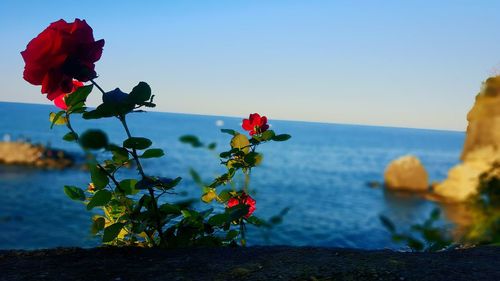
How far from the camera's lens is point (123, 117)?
70.4 inches

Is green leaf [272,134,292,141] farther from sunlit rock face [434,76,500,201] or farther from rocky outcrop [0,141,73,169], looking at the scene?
rocky outcrop [0,141,73,169]

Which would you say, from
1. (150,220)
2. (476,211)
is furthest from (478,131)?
(150,220)

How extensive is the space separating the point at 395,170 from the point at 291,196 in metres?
9.83

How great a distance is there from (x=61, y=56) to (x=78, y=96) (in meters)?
0.23

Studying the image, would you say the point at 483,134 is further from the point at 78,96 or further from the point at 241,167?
the point at 78,96

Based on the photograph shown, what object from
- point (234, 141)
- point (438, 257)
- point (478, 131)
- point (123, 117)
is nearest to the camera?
point (123, 117)

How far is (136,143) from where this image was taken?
1836 mm

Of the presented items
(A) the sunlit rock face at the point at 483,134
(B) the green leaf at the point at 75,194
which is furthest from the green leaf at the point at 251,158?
(A) the sunlit rock face at the point at 483,134

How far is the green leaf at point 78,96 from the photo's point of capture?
6.20 feet

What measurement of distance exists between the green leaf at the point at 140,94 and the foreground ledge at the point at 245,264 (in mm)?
662

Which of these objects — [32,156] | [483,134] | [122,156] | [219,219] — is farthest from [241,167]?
[32,156]

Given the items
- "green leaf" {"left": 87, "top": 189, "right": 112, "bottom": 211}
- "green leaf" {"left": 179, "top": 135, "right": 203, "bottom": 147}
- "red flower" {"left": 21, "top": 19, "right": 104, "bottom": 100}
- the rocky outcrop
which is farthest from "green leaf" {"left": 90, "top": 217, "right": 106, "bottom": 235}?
the rocky outcrop

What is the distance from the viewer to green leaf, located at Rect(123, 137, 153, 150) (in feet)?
5.96

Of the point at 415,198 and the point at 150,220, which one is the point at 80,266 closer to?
the point at 150,220
